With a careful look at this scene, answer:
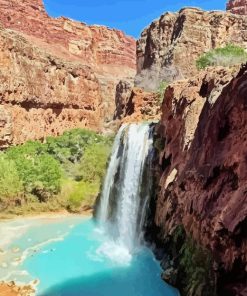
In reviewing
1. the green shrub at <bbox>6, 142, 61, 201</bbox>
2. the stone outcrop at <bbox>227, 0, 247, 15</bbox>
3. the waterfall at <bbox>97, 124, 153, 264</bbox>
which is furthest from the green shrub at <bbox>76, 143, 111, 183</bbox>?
the stone outcrop at <bbox>227, 0, 247, 15</bbox>

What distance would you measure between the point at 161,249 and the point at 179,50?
34.4 m

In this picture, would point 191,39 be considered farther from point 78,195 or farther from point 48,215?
point 48,215

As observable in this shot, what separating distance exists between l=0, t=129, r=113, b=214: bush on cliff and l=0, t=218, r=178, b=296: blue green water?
456 cm

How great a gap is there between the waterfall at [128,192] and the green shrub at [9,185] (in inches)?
227

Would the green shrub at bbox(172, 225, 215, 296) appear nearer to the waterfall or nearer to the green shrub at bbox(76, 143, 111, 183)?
the waterfall

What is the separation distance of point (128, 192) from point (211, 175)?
10421 mm

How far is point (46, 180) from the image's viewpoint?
95.5ft

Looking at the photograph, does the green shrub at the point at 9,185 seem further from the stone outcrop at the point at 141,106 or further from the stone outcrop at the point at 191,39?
the stone outcrop at the point at 191,39

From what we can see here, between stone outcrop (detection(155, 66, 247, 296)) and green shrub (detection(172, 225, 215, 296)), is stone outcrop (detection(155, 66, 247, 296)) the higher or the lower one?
the higher one

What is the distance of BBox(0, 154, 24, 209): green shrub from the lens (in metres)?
27.4

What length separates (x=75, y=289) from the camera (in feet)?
53.0

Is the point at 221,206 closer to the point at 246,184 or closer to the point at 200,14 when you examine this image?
the point at 246,184

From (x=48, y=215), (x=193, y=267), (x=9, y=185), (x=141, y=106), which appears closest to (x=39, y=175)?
(x=9, y=185)

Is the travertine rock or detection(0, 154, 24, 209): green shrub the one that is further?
the travertine rock
